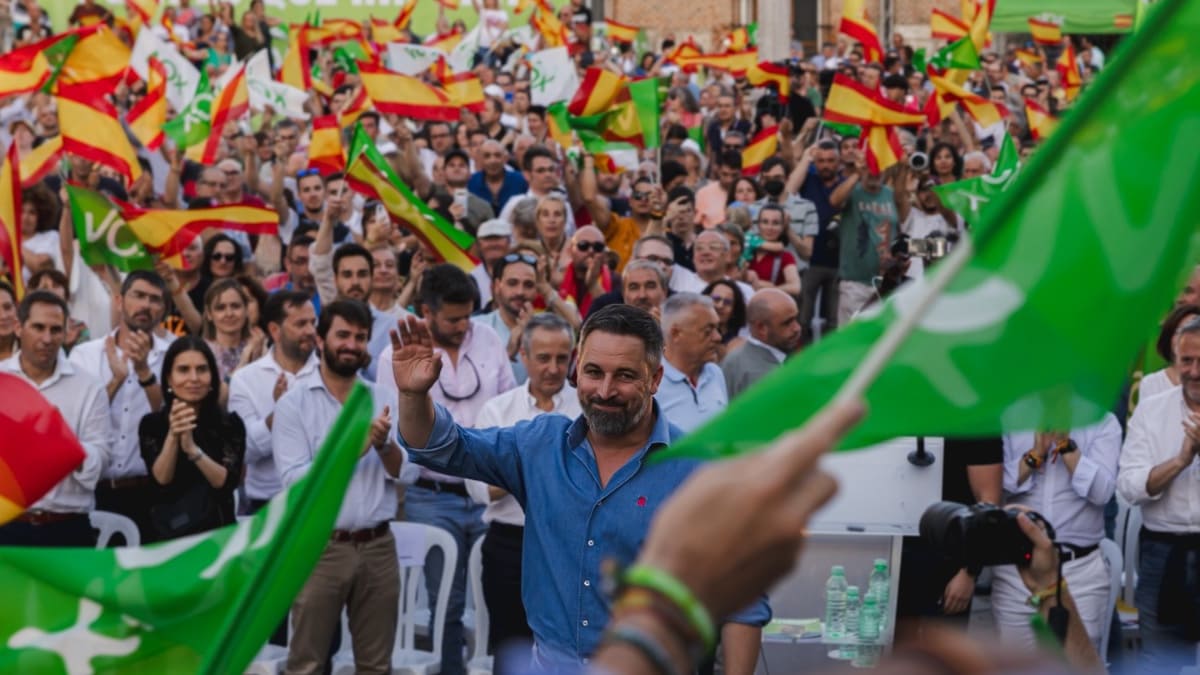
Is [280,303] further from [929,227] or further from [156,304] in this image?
[929,227]

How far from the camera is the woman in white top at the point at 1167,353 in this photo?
8.12 metres

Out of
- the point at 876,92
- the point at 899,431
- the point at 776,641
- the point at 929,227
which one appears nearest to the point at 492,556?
the point at 776,641

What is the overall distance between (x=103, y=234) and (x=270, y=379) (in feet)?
7.37

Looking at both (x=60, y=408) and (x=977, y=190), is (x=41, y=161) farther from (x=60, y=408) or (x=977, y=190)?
(x=977, y=190)

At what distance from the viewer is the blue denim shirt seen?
4.69m

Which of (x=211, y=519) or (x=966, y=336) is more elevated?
(x=966, y=336)

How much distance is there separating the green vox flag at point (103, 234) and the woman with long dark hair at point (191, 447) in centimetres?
223

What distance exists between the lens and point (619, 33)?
96.3 feet

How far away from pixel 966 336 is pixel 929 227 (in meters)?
13.0

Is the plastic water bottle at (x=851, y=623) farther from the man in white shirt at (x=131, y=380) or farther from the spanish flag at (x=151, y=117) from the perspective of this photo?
the spanish flag at (x=151, y=117)

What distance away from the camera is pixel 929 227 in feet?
48.5

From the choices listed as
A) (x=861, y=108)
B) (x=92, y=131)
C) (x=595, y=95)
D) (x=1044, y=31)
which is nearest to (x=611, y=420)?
(x=92, y=131)

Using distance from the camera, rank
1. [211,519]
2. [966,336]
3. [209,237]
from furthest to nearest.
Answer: [209,237] < [211,519] < [966,336]

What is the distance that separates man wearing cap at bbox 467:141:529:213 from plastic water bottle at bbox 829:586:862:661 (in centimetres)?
783
